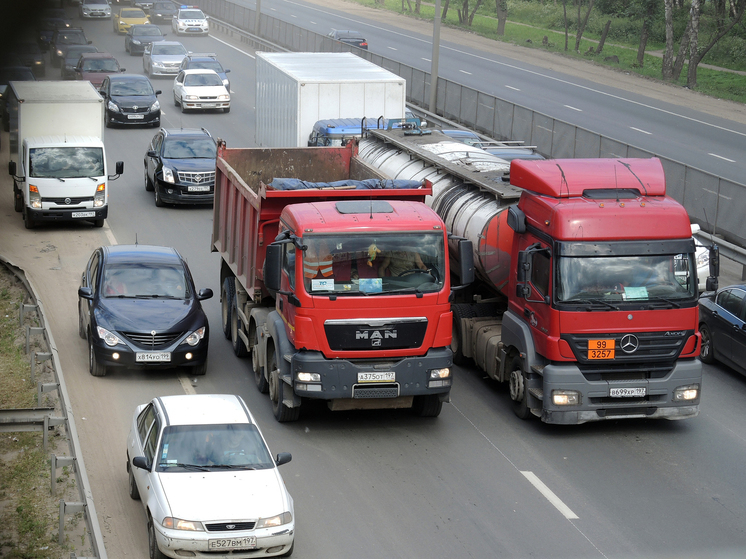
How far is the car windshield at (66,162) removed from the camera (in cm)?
2147

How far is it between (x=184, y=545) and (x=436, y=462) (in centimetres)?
390

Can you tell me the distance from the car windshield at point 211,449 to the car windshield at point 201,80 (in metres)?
30.1

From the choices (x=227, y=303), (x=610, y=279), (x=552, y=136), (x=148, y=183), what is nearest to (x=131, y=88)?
(x=148, y=183)

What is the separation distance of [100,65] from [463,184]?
28888mm

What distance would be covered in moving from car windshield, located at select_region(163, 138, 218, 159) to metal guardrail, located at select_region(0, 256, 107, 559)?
9816mm

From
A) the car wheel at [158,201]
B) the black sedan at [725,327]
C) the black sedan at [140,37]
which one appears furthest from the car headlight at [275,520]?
the black sedan at [140,37]

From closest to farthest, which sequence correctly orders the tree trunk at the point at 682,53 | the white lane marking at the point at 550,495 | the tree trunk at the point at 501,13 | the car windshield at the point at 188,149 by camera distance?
1. the white lane marking at the point at 550,495
2. the car windshield at the point at 188,149
3. the tree trunk at the point at 682,53
4. the tree trunk at the point at 501,13

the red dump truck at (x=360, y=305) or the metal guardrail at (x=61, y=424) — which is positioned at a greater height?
the red dump truck at (x=360, y=305)

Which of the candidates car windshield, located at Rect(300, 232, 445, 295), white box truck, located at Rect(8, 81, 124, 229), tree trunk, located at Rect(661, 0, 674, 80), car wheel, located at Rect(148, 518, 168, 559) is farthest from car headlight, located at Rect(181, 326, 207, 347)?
tree trunk, located at Rect(661, 0, 674, 80)

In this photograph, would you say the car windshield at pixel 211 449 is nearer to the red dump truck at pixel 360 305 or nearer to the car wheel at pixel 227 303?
the red dump truck at pixel 360 305

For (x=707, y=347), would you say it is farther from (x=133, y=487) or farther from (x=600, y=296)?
(x=133, y=487)

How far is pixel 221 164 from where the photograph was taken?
1556cm

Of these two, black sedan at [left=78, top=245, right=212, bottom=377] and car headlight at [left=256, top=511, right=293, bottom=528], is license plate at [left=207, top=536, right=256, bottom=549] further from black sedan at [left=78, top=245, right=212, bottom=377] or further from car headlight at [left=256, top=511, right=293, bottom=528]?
black sedan at [left=78, top=245, right=212, bottom=377]

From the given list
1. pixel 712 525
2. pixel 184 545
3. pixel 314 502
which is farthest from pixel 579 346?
pixel 184 545
